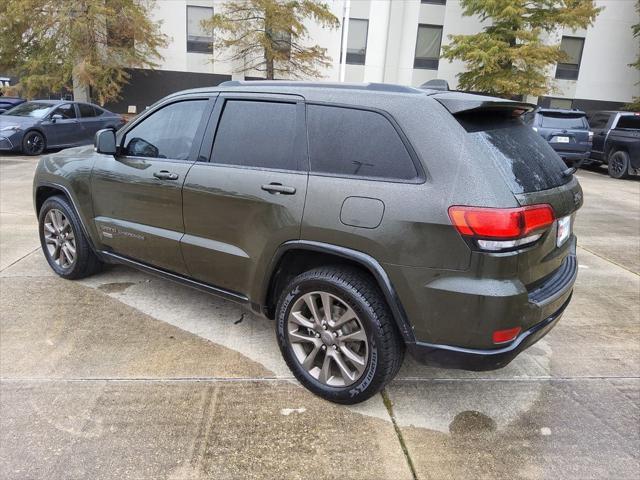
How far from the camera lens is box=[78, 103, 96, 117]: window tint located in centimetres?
1412

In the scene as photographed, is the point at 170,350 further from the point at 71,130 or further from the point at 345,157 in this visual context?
the point at 71,130

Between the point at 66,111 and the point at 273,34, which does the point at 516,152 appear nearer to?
the point at 66,111

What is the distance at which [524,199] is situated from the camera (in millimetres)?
2471

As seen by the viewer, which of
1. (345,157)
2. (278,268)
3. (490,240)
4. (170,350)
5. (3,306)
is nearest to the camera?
(490,240)

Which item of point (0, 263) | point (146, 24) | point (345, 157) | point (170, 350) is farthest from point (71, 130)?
point (345, 157)

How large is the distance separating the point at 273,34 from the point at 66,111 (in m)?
10.7

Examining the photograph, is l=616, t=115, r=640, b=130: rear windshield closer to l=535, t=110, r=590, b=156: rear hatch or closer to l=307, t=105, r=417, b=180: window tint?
l=535, t=110, r=590, b=156: rear hatch

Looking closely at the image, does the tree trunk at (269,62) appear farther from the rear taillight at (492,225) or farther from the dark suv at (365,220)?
the rear taillight at (492,225)

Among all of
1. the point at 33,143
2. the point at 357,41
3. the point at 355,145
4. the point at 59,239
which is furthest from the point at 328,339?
the point at 357,41

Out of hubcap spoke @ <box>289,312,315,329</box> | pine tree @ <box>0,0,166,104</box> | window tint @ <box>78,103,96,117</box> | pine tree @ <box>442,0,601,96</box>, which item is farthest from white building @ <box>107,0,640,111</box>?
hubcap spoke @ <box>289,312,315,329</box>

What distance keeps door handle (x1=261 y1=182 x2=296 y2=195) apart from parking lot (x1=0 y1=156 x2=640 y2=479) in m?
1.18

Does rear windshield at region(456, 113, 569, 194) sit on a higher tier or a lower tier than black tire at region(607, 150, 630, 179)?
higher

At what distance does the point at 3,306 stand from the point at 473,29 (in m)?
25.5

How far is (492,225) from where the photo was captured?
2373 millimetres
